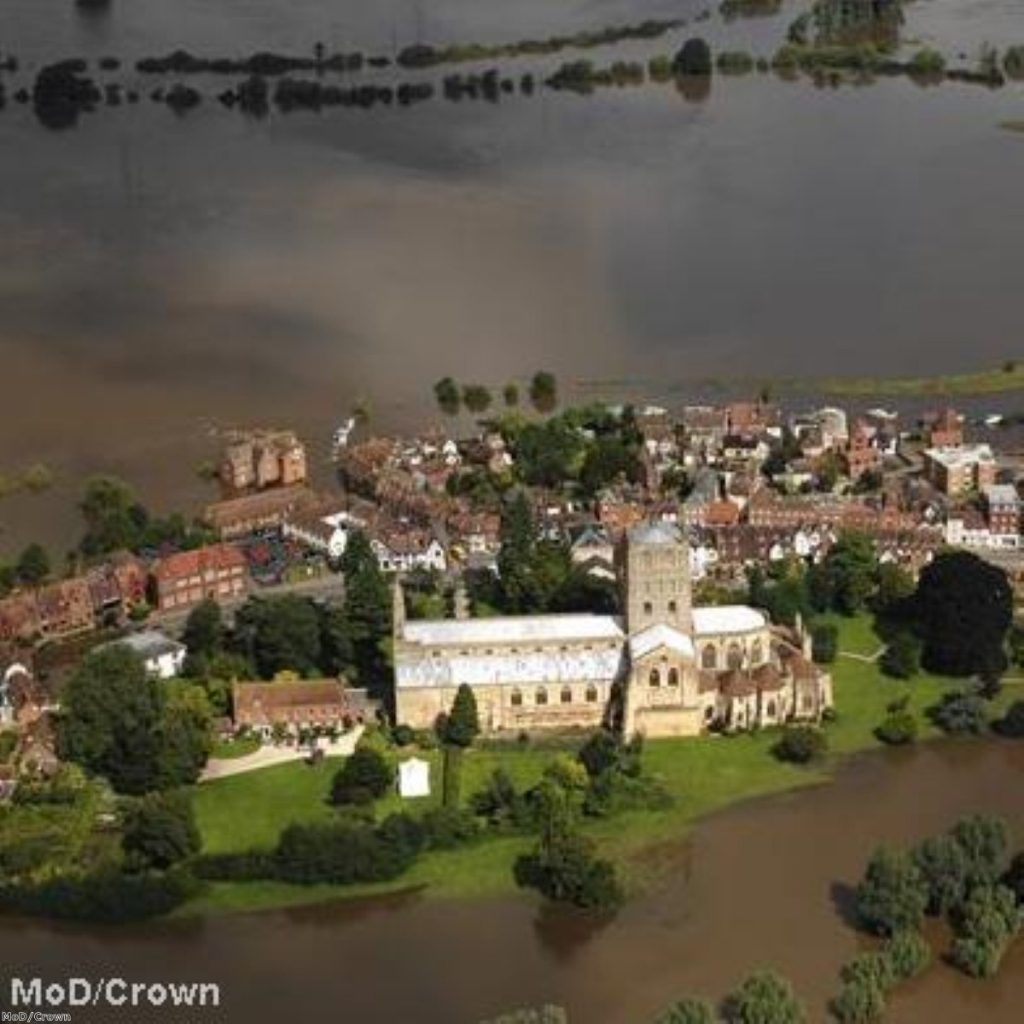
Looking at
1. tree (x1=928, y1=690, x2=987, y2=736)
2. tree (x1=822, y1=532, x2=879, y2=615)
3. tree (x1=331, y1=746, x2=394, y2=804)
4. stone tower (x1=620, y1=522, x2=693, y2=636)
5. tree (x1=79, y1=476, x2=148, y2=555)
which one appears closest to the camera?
tree (x1=331, y1=746, x2=394, y2=804)

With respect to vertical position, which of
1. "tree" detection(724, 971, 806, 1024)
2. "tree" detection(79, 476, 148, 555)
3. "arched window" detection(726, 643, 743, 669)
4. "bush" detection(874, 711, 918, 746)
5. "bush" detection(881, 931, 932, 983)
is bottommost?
"bush" detection(881, 931, 932, 983)

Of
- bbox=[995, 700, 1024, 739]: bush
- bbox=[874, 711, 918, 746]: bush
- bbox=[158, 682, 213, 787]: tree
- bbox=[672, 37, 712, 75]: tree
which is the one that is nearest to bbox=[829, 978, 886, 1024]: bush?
bbox=[874, 711, 918, 746]: bush

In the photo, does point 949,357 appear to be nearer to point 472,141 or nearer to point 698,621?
point 698,621

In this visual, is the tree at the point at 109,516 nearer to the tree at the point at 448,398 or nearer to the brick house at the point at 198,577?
the brick house at the point at 198,577

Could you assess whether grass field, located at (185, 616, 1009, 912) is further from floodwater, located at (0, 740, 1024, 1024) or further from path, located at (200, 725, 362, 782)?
floodwater, located at (0, 740, 1024, 1024)

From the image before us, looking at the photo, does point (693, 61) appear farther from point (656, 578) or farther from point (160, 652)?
point (656, 578)

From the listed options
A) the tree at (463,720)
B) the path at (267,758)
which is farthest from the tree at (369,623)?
the tree at (463,720)

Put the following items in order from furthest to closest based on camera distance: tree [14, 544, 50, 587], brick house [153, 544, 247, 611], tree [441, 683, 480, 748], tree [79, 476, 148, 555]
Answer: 1. tree [79, 476, 148, 555]
2. tree [14, 544, 50, 587]
3. brick house [153, 544, 247, 611]
4. tree [441, 683, 480, 748]
